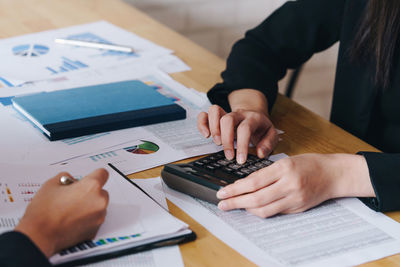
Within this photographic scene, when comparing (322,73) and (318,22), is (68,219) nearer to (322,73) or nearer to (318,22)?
(318,22)

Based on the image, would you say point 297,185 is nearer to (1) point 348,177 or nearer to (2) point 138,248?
(1) point 348,177

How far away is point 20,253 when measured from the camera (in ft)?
1.95

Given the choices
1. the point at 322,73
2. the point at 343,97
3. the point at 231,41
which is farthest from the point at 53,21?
the point at 322,73

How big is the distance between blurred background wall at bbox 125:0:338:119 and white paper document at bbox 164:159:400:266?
Answer: 4.74 feet

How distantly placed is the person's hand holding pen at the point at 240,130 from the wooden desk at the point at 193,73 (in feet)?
0.13

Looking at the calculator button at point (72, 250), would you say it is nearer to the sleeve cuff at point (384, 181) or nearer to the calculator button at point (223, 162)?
the calculator button at point (223, 162)

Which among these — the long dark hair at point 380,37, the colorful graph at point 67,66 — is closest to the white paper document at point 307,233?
the long dark hair at point 380,37

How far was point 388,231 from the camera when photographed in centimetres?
76

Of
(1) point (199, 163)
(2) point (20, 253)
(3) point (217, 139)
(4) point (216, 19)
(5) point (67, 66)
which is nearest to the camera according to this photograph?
(2) point (20, 253)

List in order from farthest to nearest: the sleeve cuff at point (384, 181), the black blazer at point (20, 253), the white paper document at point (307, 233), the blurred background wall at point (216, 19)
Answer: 1. the blurred background wall at point (216, 19)
2. the sleeve cuff at point (384, 181)
3. the white paper document at point (307, 233)
4. the black blazer at point (20, 253)


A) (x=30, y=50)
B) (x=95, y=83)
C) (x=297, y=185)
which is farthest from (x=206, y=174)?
(x=30, y=50)

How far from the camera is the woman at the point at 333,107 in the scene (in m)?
0.78

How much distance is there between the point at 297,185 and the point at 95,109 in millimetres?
437

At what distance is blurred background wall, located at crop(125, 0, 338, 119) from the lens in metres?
2.15
